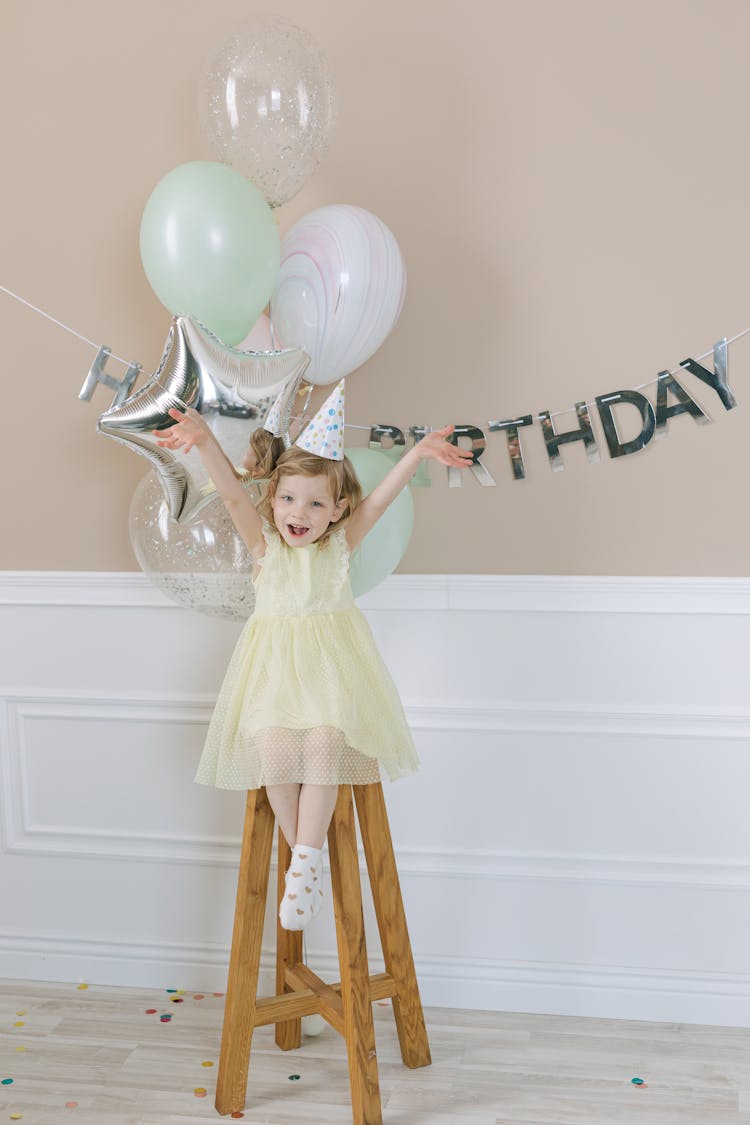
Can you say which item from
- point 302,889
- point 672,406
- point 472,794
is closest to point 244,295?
point 672,406

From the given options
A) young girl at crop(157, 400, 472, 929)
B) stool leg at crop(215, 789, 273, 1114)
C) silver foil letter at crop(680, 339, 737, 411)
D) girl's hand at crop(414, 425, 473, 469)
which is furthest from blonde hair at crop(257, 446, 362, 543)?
silver foil letter at crop(680, 339, 737, 411)

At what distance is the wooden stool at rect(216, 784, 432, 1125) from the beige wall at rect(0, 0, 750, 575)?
59 cm

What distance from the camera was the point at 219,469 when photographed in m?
1.80

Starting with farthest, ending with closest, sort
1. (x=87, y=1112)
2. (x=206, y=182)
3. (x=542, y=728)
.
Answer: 1. (x=542, y=728)
2. (x=87, y=1112)
3. (x=206, y=182)

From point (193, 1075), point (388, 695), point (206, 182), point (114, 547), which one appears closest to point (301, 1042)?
point (193, 1075)

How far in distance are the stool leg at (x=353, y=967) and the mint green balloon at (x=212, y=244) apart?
826mm

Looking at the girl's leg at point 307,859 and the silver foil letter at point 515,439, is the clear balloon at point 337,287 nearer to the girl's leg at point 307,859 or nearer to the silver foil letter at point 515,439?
the silver foil letter at point 515,439

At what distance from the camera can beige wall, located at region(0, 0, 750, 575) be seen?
2104 mm

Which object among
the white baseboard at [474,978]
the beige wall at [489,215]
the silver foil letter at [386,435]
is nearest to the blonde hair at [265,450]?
the silver foil letter at [386,435]

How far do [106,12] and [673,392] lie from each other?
4.45ft

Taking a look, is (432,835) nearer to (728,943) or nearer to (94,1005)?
(728,943)

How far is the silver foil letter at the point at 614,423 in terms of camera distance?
1902mm

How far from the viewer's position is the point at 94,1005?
233 cm

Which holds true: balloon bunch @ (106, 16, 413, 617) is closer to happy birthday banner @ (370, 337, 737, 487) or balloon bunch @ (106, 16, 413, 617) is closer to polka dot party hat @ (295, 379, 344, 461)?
polka dot party hat @ (295, 379, 344, 461)
